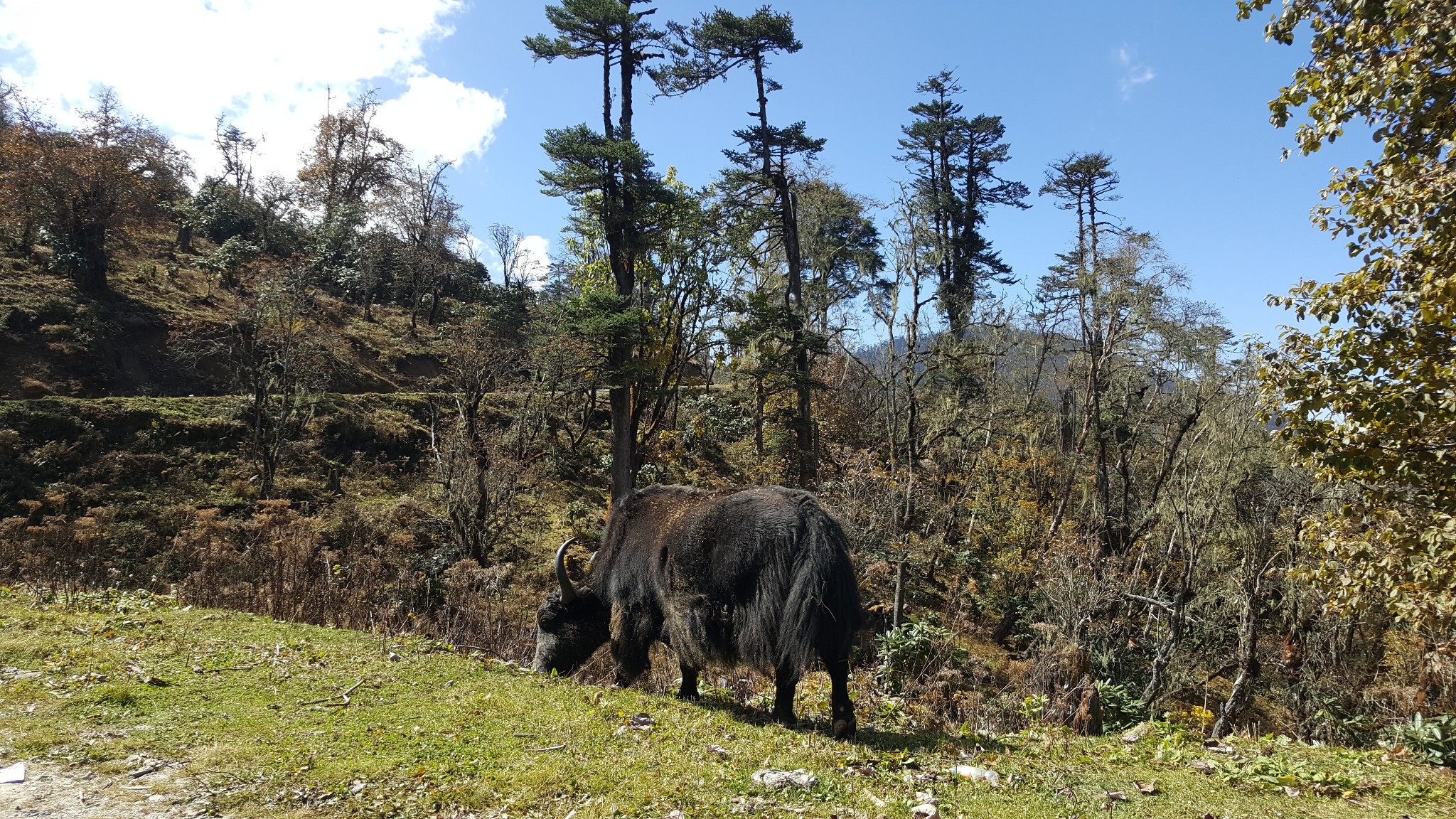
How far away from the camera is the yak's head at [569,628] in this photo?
975 cm

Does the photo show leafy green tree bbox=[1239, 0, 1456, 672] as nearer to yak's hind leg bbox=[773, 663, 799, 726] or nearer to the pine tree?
yak's hind leg bbox=[773, 663, 799, 726]

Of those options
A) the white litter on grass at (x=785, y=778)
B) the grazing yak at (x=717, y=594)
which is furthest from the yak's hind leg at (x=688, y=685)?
the white litter on grass at (x=785, y=778)

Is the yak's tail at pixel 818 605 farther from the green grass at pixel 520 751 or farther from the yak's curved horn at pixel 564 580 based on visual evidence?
the yak's curved horn at pixel 564 580

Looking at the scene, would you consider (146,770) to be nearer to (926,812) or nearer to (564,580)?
(564,580)

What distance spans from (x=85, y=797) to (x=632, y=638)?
5.16m

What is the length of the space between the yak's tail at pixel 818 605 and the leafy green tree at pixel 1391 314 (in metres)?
4.08

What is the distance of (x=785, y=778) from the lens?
18.1 feet

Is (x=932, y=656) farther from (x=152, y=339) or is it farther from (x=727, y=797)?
(x=152, y=339)

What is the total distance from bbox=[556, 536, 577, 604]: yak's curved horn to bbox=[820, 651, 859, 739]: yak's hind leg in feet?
12.7

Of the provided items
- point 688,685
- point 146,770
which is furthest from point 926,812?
point 146,770

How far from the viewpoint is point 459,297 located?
4116 centimetres

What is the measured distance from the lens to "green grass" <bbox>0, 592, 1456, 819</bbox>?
16.9ft

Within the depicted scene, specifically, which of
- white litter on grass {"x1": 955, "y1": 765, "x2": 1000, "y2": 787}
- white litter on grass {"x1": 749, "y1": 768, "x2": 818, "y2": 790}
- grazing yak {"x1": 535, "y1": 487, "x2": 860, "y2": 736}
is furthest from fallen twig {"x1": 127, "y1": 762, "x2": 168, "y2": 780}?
white litter on grass {"x1": 955, "y1": 765, "x2": 1000, "y2": 787}

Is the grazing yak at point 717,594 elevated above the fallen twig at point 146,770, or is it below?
above
